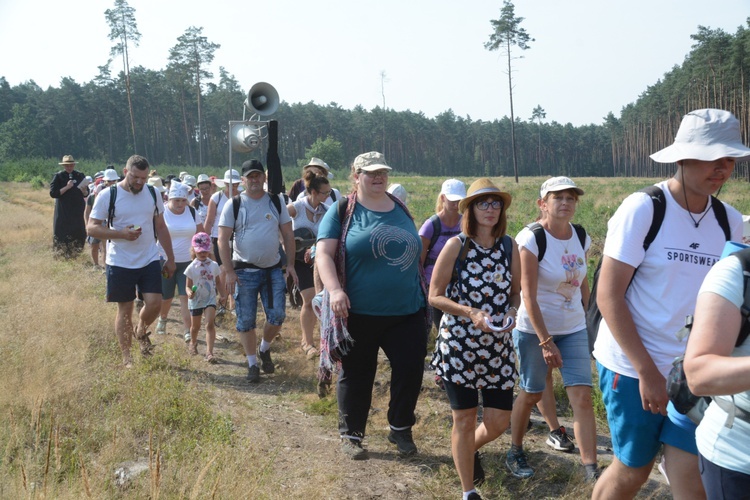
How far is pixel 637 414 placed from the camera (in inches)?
114

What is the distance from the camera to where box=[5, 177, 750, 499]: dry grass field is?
381 centimetres

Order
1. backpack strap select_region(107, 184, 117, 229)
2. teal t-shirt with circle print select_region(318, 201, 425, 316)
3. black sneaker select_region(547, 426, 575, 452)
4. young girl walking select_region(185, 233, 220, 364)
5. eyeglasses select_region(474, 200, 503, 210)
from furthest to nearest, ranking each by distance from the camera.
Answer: young girl walking select_region(185, 233, 220, 364) < backpack strap select_region(107, 184, 117, 229) < black sneaker select_region(547, 426, 575, 452) < teal t-shirt with circle print select_region(318, 201, 425, 316) < eyeglasses select_region(474, 200, 503, 210)

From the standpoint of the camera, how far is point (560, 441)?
197 inches

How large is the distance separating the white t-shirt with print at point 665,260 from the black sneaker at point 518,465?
5.96ft

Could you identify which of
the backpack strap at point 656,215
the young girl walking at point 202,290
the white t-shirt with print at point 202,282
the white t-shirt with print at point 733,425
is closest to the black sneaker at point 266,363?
the young girl walking at point 202,290

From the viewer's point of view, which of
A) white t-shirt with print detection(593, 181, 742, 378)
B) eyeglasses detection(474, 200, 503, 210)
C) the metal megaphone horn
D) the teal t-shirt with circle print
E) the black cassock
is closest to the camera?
white t-shirt with print detection(593, 181, 742, 378)

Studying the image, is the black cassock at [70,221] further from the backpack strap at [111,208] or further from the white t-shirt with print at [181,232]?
the backpack strap at [111,208]

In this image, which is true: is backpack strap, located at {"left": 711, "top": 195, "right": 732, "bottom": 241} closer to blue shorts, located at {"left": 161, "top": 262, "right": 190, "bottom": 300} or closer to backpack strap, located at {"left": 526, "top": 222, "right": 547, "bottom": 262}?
backpack strap, located at {"left": 526, "top": 222, "right": 547, "bottom": 262}

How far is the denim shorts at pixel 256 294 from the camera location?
6.95 metres

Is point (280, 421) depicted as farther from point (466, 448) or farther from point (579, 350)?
point (579, 350)

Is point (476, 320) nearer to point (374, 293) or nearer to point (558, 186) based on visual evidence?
point (374, 293)

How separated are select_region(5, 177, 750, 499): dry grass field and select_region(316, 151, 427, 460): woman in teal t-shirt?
0.35m

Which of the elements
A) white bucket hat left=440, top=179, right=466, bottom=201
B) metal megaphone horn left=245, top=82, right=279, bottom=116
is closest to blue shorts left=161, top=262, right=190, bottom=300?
metal megaphone horn left=245, top=82, right=279, bottom=116

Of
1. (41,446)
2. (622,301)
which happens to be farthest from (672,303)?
(41,446)
